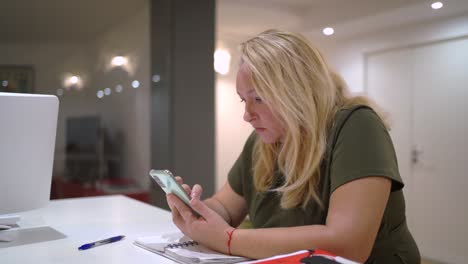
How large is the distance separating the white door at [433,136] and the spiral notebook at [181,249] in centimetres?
113

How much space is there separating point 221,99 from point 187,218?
2419 mm

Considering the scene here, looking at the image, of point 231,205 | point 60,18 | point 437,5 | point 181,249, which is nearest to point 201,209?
point 181,249

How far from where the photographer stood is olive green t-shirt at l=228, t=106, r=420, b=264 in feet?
3.32

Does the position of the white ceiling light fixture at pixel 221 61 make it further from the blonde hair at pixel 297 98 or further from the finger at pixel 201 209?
the finger at pixel 201 209

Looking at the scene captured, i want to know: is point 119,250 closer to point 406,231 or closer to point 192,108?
point 406,231

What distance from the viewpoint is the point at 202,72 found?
3459 mm

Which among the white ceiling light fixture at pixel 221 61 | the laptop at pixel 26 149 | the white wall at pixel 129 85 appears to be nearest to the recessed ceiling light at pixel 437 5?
the laptop at pixel 26 149

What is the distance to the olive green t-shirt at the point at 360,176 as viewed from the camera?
101 cm

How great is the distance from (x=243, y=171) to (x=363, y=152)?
51cm

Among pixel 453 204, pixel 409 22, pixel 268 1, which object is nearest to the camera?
pixel 453 204

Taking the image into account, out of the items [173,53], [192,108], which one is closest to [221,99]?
[192,108]

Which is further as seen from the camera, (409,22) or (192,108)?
(192,108)

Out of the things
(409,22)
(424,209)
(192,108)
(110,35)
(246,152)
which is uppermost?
(110,35)

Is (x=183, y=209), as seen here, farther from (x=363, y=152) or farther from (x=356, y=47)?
(x=356, y=47)
